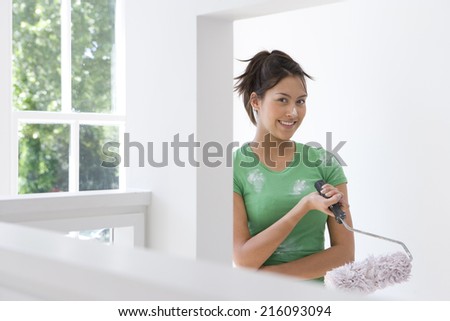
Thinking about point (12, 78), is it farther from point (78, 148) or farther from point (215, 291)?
point (215, 291)

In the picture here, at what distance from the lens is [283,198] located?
192cm

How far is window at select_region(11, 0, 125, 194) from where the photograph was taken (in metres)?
3.05

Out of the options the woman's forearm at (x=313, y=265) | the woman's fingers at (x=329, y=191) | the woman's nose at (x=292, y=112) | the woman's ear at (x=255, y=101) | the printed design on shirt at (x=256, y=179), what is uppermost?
the woman's ear at (x=255, y=101)

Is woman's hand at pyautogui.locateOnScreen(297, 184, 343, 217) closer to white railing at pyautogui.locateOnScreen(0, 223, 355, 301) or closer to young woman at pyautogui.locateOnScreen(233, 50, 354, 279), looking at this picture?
young woman at pyautogui.locateOnScreen(233, 50, 354, 279)

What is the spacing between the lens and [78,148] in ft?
10.8

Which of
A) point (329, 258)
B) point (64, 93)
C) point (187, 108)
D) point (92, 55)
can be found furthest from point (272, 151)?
point (92, 55)

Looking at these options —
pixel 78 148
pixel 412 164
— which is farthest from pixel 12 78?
pixel 412 164

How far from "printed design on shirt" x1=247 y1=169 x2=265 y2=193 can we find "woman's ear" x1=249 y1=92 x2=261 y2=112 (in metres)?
0.20

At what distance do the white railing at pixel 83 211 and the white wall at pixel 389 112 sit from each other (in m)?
1.19

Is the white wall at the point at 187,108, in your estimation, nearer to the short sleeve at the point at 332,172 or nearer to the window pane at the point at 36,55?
the short sleeve at the point at 332,172

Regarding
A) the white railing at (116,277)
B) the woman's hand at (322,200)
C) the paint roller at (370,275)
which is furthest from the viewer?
the woman's hand at (322,200)

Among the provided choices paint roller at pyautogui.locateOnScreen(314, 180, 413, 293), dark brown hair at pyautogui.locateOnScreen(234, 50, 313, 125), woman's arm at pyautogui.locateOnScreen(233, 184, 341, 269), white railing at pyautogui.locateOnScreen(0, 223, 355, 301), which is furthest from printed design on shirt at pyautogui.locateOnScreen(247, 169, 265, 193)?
white railing at pyautogui.locateOnScreen(0, 223, 355, 301)

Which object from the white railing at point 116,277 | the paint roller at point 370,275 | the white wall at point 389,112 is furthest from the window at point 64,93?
the white railing at point 116,277

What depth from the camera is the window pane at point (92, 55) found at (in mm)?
3256
